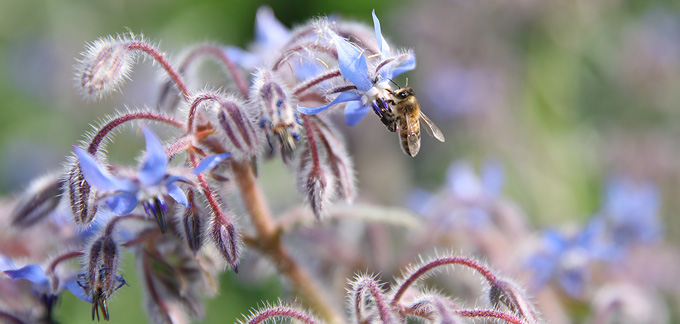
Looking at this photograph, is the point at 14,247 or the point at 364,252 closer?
the point at 14,247

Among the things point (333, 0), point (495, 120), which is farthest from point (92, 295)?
point (333, 0)

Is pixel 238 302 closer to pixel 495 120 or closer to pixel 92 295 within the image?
pixel 495 120

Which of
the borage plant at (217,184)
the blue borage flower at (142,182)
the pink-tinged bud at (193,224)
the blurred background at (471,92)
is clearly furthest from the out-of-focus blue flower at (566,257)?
the blurred background at (471,92)

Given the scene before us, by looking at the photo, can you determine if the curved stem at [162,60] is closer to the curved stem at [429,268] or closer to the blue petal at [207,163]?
the blue petal at [207,163]

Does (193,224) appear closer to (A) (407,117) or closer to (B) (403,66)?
(B) (403,66)

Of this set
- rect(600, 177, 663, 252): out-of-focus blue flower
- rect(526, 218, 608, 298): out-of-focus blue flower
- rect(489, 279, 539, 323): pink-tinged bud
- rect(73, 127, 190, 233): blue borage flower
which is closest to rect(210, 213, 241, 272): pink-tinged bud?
rect(73, 127, 190, 233): blue borage flower

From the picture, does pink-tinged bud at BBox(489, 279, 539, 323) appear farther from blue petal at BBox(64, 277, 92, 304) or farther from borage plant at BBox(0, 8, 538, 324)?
blue petal at BBox(64, 277, 92, 304)
